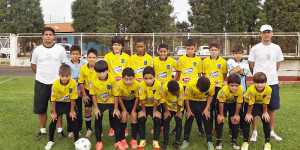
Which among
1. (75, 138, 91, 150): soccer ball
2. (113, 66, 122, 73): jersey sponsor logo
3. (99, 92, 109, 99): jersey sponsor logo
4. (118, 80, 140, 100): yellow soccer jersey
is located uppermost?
(113, 66, 122, 73): jersey sponsor logo

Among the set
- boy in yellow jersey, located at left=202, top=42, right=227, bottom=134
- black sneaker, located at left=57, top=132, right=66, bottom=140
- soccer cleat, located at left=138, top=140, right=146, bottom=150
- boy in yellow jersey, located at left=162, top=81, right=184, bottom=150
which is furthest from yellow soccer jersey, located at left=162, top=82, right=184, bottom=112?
black sneaker, located at left=57, top=132, right=66, bottom=140

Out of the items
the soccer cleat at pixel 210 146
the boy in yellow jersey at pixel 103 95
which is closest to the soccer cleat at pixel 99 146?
the boy in yellow jersey at pixel 103 95

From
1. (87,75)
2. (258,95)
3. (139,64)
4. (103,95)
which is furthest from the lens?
(139,64)

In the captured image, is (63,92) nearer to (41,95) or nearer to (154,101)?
(41,95)

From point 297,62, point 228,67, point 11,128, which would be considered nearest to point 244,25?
point 297,62

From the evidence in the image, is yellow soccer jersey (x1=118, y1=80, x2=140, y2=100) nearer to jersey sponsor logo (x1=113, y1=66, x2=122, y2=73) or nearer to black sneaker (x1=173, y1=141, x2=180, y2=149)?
jersey sponsor logo (x1=113, y1=66, x2=122, y2=73)

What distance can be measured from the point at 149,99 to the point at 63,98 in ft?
4.73

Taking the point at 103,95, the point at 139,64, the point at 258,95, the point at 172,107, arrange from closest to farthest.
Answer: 1. the point at 258,95
2. the point at 103,95
3. the point at 172,107
4. the point at 139,64

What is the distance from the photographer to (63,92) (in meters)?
4.68

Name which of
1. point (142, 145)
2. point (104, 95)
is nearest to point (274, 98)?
point (142, 145)

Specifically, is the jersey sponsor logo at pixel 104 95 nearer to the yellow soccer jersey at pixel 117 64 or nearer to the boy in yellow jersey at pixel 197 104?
the yellow soccer jersey at pixel 117 64

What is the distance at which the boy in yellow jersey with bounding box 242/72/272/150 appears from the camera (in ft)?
14.6

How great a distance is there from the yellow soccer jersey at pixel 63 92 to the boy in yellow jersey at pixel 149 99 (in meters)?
1.14

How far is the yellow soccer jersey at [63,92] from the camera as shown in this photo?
4.66m
